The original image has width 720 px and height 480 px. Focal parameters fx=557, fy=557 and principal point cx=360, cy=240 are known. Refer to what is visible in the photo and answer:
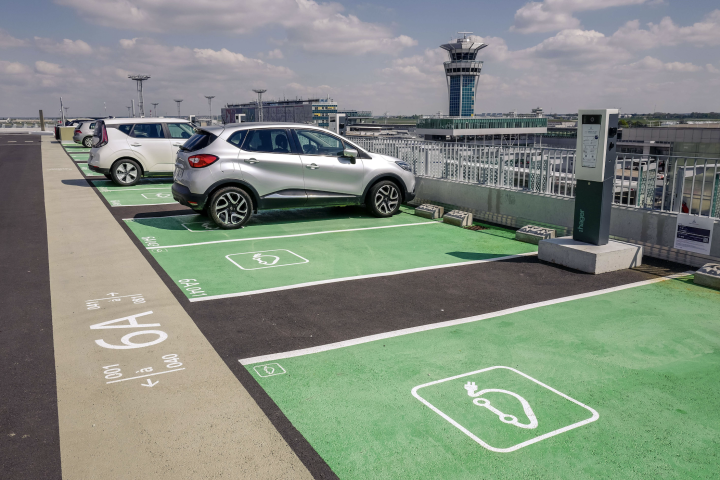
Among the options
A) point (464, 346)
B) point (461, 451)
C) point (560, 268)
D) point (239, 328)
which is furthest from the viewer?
point (560, 268)

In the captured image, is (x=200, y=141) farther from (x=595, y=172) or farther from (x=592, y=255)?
(x=592, y=255)

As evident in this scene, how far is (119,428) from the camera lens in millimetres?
3777

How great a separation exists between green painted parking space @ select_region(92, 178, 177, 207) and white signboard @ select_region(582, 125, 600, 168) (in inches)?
375

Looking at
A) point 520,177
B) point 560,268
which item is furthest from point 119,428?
point 520,177

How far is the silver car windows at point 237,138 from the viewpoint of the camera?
32.6ft

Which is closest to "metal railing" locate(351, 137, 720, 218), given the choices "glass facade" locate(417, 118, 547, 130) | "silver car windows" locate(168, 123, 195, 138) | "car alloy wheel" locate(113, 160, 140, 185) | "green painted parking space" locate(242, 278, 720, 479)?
"green painted parking space" locate(242, 278, 720, 479)

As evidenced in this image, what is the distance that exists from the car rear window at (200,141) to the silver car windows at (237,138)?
285 mm

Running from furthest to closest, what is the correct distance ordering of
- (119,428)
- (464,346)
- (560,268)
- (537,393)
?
(560,268)
(464,346)
(537,393)
(119,428)

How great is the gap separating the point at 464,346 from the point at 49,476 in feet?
11.1

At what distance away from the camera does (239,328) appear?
5.55 meters

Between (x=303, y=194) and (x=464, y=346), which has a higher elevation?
(x=303, y=194)

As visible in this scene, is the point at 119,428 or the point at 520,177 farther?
the point at 520,177

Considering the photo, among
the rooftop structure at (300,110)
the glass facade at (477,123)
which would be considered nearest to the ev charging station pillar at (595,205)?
the glass facade at (477,123)

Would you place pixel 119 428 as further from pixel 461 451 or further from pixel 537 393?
pixel 537 393
